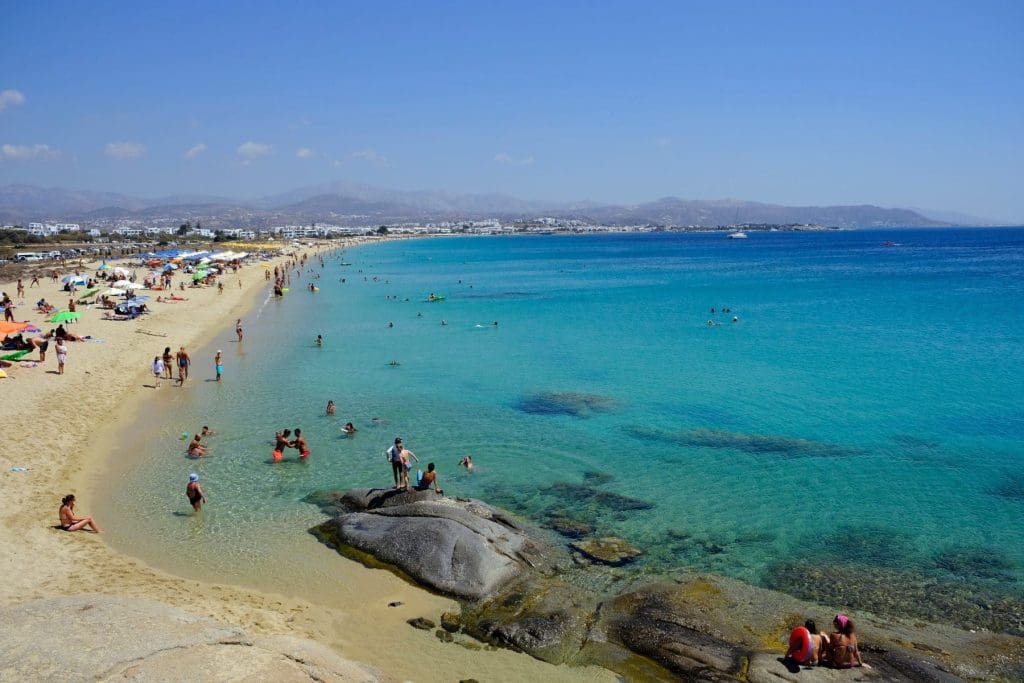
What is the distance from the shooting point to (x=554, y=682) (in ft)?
31.6

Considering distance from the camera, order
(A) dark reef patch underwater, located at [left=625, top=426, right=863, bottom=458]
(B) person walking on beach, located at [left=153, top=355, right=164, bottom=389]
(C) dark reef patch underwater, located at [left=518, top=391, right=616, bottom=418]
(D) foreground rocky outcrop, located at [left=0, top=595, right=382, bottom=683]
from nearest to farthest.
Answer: (D) foreground rocky outcrop, located at [left=0, top=595, right=382, bottom=683], (A) dark reef patch underwater, located at [left=625, top=426, right=863, bottom=458], (C) dark reef patch underwater, located at [left=518, top=391, right=616, bottom=418], (B) person walking on beach, located at [left=153, top=355, right=164, bottom=389]

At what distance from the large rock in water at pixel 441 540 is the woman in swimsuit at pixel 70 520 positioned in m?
4.41

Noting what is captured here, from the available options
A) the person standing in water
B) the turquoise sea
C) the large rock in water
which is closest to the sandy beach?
the large rock in water

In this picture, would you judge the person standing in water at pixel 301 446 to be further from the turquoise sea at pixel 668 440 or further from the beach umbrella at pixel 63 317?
the beach umbrella at pixel 63 317

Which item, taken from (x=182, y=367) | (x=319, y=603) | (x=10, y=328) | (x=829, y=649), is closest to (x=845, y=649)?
(x=829, y=649)

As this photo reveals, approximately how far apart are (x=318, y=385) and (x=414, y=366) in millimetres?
5155

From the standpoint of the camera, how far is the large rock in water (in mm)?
11977

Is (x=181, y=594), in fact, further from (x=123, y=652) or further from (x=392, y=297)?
(x=392, y=297)

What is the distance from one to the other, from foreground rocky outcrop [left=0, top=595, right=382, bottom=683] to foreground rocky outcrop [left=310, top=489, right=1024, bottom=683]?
2467 millimetres

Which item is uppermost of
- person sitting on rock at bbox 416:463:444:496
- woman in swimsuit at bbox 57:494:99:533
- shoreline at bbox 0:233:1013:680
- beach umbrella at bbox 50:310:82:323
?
beach umbrella at bbox 50:310:82:323

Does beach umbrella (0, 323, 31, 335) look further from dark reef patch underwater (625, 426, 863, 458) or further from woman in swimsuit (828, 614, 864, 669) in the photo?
woman in swimsuit (828, 614, 864, 669)

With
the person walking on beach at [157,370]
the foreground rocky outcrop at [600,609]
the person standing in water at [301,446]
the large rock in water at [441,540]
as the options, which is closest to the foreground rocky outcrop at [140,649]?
the foreground rocky outcrop at [600,609]

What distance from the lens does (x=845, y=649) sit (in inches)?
374

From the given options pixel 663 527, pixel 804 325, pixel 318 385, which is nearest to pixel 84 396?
pixel 318 385
